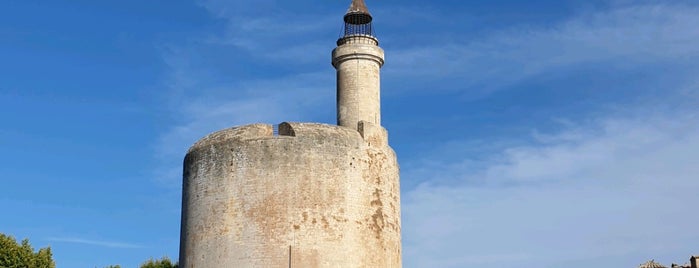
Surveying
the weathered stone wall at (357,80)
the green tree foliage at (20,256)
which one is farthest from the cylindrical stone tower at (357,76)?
the green tree foliage at (20,256)

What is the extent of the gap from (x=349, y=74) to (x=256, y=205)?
602cm

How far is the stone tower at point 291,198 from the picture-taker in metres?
31.5

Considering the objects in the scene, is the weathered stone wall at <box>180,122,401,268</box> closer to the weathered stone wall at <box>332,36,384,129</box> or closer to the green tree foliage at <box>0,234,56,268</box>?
the weathered stone wall at <box>332,36,384,129</box>

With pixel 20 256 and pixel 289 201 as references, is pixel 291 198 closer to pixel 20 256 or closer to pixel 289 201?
pixel 289 201

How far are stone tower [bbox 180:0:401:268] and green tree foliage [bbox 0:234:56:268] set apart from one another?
28.4 feet

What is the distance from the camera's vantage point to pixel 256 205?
31.8 metres

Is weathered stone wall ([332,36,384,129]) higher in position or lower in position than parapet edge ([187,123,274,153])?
higher

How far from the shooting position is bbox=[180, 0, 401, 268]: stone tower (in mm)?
31531

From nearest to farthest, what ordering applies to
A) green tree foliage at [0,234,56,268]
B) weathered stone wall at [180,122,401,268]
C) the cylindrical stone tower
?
weathered stone wall at [180,122,401,268], the cylindrical stone tower, green tree foliage at [0,234,56,268]

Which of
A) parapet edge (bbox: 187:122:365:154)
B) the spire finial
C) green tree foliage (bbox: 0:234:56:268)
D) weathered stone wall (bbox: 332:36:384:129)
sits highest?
the spire finial

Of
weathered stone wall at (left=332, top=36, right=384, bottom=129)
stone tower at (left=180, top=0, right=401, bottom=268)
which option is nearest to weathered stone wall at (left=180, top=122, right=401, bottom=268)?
stone tower at (left=180, top=0, right=401, bottom=268)

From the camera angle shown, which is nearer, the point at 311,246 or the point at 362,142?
the point at 311,246

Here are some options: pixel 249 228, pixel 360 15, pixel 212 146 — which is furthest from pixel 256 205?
pixel 360 15

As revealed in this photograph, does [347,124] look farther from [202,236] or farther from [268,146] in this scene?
[202,236]
